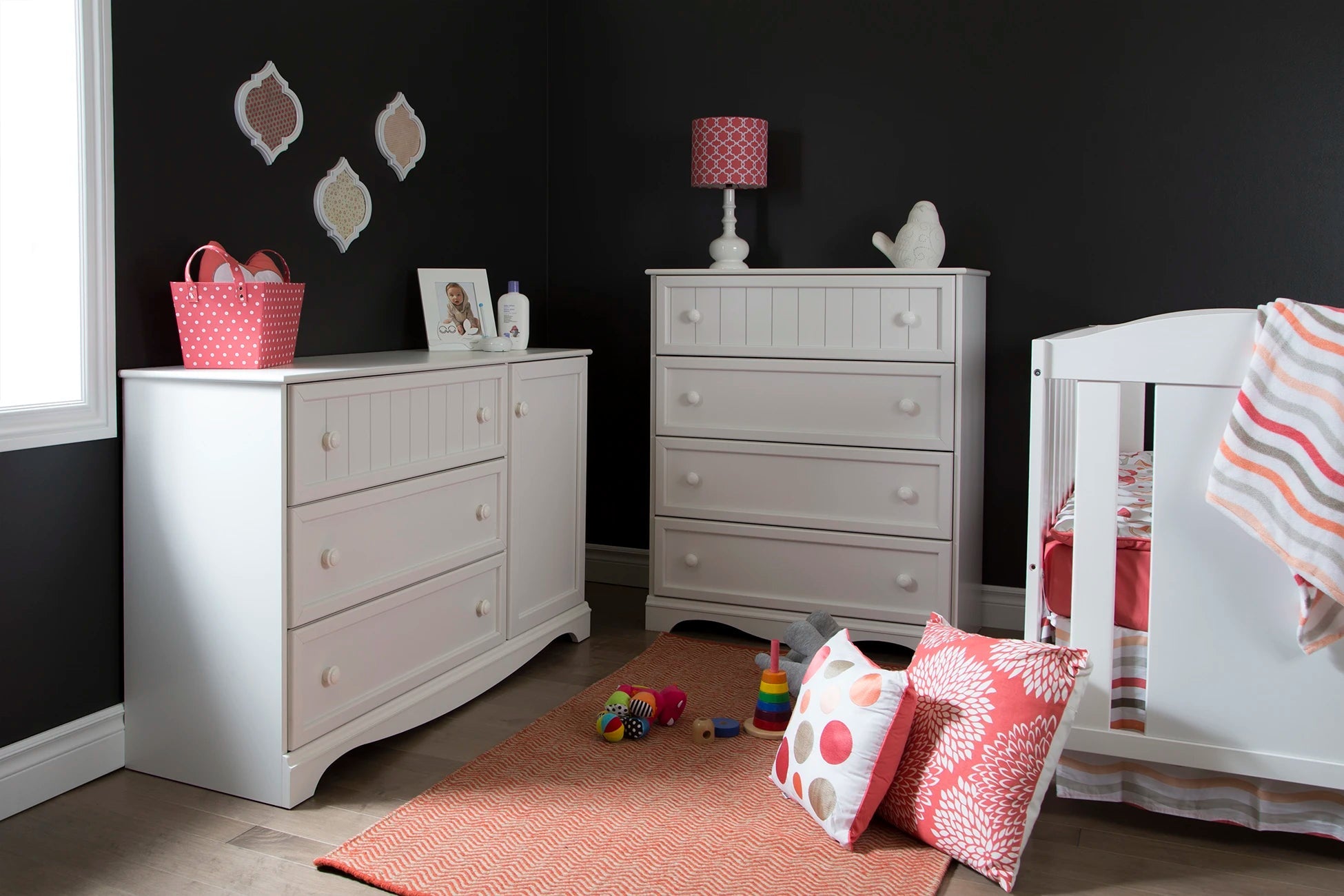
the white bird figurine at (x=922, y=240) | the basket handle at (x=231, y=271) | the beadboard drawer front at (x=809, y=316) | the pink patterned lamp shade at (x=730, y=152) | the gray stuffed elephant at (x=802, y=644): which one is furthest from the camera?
the pink patterned lamp shade at (x=730, y=152)

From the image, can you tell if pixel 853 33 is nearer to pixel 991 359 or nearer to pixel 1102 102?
pixel 1102 102

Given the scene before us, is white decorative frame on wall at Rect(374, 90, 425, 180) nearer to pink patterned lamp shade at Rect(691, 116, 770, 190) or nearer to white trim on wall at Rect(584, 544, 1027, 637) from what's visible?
pink patterned lamp shade at Rect(691, 116, 770, 190)

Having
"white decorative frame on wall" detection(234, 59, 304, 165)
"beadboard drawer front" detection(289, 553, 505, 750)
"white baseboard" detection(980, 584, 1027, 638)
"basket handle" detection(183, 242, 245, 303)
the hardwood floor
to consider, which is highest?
"white decorative frame on wall" detection(234, 59, 304, 165)

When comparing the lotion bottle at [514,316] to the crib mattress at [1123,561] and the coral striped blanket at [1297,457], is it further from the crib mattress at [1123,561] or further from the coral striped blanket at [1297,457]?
the coral striped blanket at [1297,457]

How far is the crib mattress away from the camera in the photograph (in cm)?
186

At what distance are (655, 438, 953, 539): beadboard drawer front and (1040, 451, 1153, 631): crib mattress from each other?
671mm

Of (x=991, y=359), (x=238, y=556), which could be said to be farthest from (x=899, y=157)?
(x=238, y=556)

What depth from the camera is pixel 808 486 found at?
2.92 m

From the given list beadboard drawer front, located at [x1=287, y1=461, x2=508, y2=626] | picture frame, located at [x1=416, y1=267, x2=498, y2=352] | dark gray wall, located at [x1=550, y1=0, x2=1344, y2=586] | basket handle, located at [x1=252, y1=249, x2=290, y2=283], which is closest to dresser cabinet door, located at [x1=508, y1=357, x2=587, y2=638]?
beadboard drawer front, located at [x1=287, y1=461, x2=508, y2=626]

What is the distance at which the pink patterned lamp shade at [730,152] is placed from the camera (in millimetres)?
3053

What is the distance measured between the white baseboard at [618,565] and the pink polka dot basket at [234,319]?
1.63 m

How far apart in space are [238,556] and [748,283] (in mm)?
1496

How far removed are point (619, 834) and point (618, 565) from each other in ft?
5.81

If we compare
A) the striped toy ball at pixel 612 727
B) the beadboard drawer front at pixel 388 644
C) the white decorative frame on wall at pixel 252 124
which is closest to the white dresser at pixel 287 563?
the beadboard drawer front at pixel 388 644
